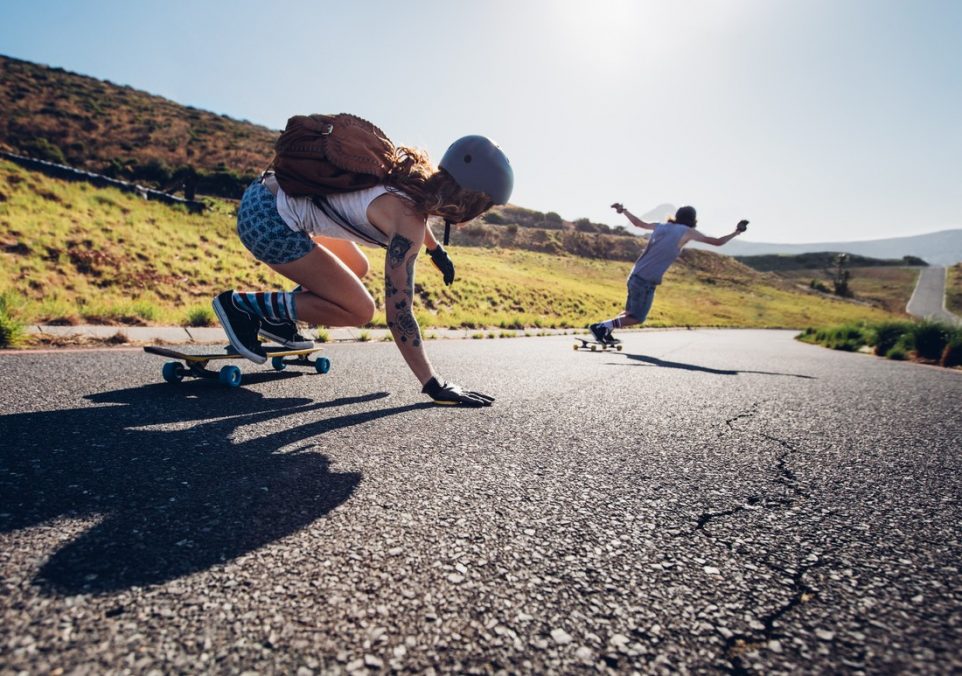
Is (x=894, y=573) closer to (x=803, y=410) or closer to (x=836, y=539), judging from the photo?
(x=836, y=539)

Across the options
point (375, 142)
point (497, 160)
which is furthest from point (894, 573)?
point (375, 142)

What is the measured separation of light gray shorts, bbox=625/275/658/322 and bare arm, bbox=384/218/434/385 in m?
5.93

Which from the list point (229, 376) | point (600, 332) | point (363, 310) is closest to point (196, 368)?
point (229, 376)

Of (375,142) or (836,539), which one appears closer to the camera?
(836,539)

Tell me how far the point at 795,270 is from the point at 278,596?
123853 mm

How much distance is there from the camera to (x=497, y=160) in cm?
280

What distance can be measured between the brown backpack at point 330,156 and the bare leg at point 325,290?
45cm

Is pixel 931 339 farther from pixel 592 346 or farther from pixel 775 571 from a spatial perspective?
pixel 775 571

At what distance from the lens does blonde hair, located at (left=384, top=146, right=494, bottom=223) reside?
8.96 ft

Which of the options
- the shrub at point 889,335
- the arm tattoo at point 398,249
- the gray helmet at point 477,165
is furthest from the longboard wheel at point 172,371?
the shrub at point 889,335

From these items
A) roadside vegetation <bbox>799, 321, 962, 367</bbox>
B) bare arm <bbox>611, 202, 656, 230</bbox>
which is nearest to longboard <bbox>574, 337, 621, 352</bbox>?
bare arm <bbox>611, 202, 656, 230</bbox>

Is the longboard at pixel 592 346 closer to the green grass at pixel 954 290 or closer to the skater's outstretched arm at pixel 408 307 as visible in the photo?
the skater's outstretched arm at pixel 408 307

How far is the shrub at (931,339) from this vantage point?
8.66m

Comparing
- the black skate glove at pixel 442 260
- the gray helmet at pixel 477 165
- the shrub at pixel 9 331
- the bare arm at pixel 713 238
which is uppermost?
the bare arm at pixel 713 238
